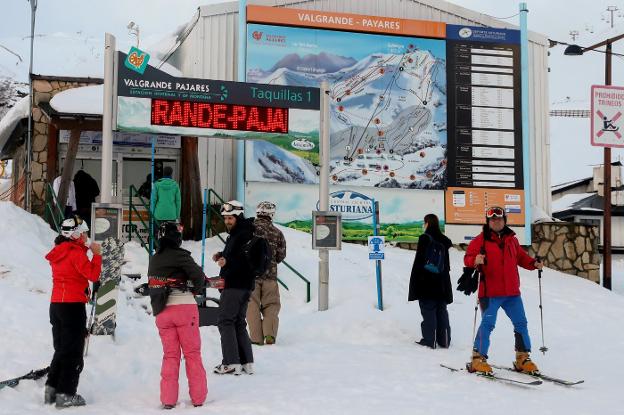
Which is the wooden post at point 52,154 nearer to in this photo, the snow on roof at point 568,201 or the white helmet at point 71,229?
the white helmet at point 71,229

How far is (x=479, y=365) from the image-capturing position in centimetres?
725

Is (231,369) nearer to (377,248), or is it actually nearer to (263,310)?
(263,310)

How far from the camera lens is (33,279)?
9.91 metres

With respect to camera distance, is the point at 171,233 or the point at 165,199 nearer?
the point at 171,233

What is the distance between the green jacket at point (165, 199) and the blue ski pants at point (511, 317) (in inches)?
300

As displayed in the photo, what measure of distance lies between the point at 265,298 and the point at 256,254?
5.40 ft

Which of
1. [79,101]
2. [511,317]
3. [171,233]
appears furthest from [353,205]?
[171,233]

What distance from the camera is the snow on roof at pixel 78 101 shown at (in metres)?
14.3

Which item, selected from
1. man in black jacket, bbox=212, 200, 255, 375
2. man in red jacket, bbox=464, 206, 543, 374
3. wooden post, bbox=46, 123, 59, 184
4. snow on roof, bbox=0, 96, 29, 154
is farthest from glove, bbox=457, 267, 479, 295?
snow on roof, bbox=0, 96, 29, 154

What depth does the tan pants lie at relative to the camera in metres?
8.98

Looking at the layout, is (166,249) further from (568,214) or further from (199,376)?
(568,214)

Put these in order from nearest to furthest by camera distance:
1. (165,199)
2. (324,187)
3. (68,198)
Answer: (324,187)
(165,199)
(68,198)

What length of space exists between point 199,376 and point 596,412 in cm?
327

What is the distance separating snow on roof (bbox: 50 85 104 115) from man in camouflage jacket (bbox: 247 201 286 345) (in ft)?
22.2
